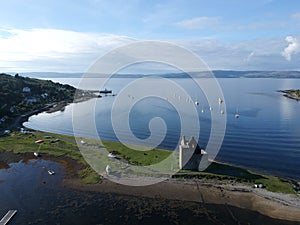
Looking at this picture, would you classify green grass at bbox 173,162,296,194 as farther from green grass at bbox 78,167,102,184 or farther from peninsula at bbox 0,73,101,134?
peninsula at bbox 0,73,101,134

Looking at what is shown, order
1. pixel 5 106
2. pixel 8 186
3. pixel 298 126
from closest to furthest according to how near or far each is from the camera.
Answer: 1. pixel 8 186
2. pixel 298 126
3. pixel 5 106

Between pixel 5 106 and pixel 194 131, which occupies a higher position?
pixel 5 106

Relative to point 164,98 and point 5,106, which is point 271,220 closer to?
point 5,106

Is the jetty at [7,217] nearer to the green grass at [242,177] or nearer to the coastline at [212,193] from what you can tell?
the coastline at [212,193]

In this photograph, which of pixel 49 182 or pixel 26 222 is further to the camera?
pixel 49 182

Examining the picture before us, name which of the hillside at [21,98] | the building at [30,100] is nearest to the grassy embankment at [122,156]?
the hillside at [21,98]

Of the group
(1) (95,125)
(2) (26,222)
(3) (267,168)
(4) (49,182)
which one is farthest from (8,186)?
(1) (95,125)

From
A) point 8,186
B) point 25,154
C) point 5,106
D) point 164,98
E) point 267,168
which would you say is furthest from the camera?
point 164,98
